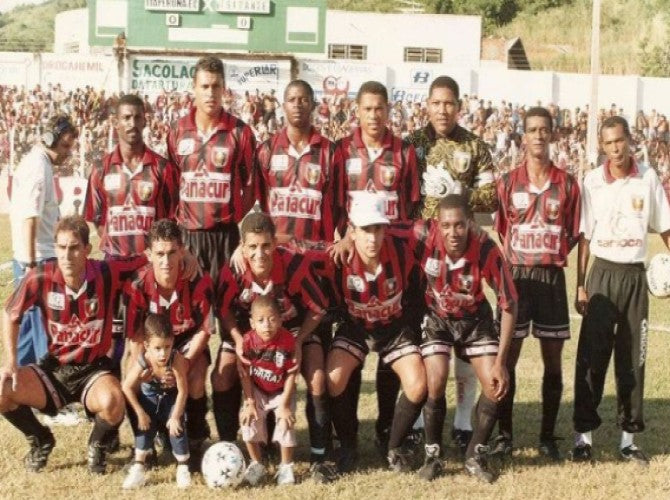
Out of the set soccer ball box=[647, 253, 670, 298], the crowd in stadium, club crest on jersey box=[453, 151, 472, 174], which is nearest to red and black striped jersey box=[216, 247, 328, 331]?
club crest on jersey box=[453, 151, 472, 174]

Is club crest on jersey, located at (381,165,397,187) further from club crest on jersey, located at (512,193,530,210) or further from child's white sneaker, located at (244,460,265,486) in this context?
child's white sneaker, located at (244,460,265,486)

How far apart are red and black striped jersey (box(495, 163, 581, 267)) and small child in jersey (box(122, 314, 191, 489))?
1.97 meters

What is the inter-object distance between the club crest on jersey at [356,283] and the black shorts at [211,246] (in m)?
0.83

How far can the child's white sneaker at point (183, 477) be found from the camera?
17.1 feet

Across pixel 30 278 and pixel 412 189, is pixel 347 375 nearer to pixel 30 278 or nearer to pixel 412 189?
pixel 412 189

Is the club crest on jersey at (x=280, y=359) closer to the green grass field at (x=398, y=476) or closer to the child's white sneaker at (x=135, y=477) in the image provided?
the green grass field at (x=398, y=476)

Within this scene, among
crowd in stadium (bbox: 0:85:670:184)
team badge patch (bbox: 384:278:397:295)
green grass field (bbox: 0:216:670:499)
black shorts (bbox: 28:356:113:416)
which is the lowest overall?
green grass field (bbox: 0:216:670:499)

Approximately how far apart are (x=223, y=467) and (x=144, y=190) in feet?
5.59

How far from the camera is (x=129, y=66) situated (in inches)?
1119

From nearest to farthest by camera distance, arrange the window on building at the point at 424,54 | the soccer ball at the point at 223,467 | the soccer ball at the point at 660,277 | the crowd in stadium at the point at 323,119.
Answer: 1. the soccer ball at the point at 223,467
2. the soccer ball at the point at 660,277
3. the crowd in stadium at the point at 323,119
4. the window on building at the point at 424,54

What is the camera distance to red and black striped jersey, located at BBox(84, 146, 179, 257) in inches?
233

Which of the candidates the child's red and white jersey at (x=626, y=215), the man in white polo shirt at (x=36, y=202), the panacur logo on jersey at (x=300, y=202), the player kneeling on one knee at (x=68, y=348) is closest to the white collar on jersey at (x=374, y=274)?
the panacur logo on jersey at (x=300, y=202)

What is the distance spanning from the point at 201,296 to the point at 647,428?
3000 millimetres

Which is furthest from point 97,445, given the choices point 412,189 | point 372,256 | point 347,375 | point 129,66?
point 129,66
